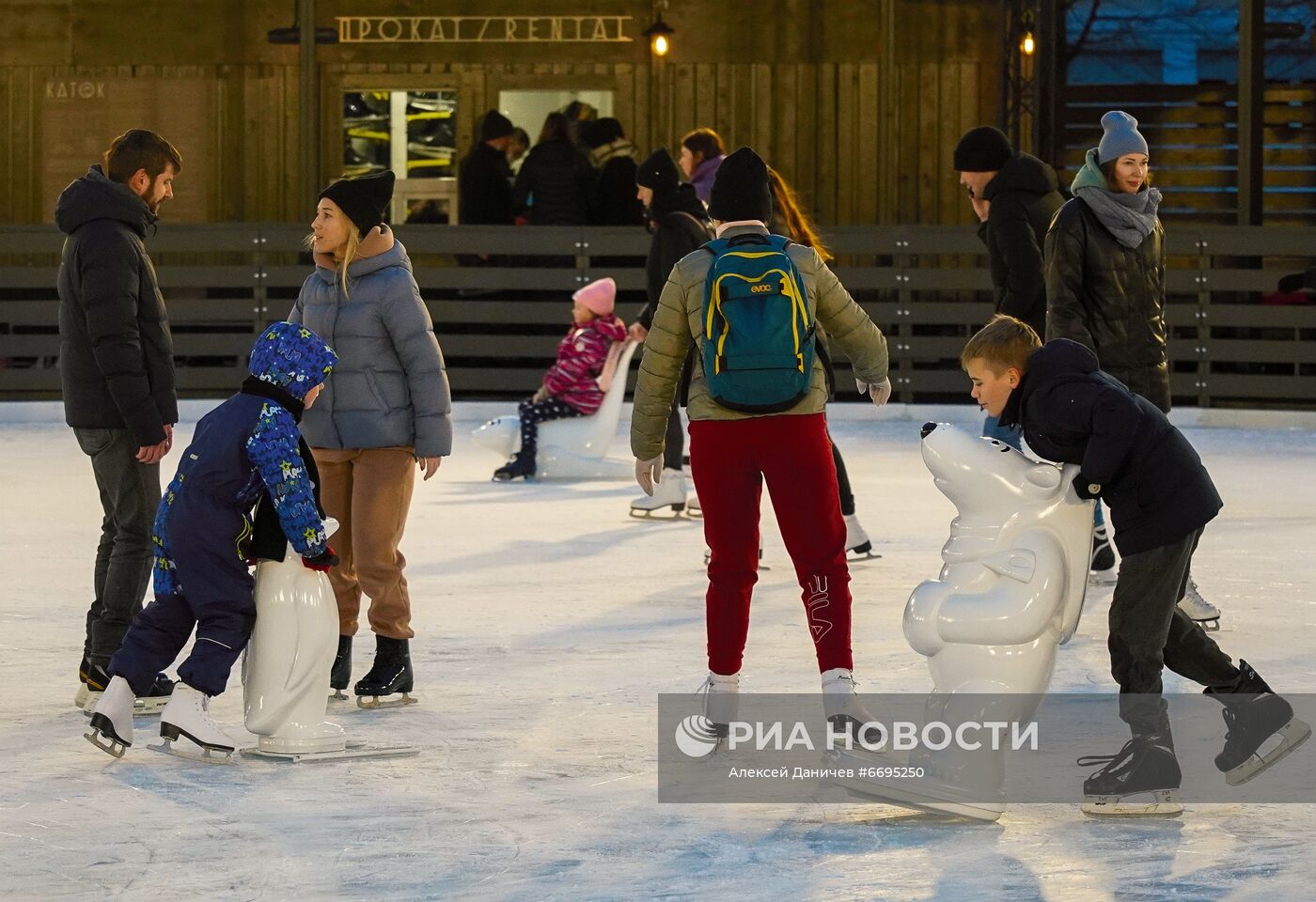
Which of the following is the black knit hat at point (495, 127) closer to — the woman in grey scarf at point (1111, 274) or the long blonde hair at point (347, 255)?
the woman in grey scarf at point (1111, 274)

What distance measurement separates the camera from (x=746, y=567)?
461 cm

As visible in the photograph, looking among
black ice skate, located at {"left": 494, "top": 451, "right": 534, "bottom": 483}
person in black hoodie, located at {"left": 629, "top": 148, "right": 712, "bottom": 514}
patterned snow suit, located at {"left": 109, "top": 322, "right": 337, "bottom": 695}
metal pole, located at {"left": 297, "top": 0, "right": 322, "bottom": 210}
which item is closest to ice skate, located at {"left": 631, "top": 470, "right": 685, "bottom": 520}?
person in black hoodie, located at {"left": 629, "top": 148, "right": 712, "bottom": 514}

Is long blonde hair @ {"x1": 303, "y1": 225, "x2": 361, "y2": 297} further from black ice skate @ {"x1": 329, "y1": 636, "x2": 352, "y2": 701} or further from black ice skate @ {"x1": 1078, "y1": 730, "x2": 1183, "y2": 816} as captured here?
black ice skate @ {"x1": 1078, "y1": 730, "x2": 1183, "y2": 816}

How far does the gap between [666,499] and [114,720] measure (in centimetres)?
453

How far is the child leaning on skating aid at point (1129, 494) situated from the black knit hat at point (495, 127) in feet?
32.6

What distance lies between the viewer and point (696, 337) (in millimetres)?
4625

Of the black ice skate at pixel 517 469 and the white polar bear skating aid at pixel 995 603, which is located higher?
the white polar bear skating aid at pixel 995 603

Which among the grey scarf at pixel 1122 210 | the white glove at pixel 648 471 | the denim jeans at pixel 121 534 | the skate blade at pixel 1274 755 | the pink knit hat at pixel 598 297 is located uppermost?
the grey scarf at pixel 1122 210

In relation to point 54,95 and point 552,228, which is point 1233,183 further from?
point 54,95

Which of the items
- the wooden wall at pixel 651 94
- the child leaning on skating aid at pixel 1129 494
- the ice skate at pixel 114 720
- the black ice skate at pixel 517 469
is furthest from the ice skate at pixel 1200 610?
the wooden wall at pixel 651 94

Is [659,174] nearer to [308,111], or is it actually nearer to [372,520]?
[372,520]

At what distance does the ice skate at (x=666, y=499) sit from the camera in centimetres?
892

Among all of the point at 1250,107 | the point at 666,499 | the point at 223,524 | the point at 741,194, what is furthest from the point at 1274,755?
the point at 1250,107

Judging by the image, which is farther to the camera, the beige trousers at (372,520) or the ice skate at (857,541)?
the ice skate at (857,541)
